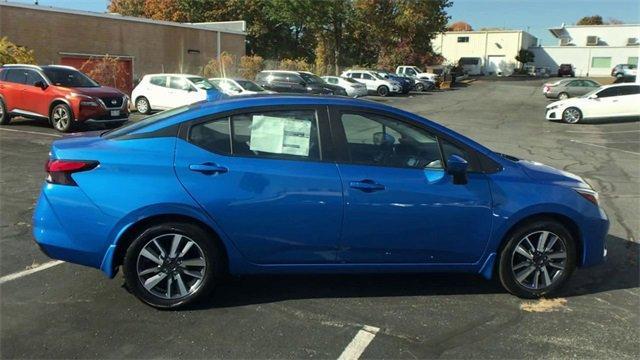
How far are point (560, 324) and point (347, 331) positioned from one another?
1563 mm

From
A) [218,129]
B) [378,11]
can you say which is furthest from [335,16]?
[218,129]

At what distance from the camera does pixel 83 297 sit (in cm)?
434

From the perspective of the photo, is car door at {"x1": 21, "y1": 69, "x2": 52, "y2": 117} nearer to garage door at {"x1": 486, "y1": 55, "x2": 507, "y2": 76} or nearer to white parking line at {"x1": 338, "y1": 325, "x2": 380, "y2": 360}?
white parking line at {"x1": 338, "y1": 325, "x2": 380, "y2": 360}

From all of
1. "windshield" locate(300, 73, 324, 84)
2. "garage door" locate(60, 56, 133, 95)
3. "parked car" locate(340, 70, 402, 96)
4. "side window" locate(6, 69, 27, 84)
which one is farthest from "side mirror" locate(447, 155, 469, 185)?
"parked car" locate(340, 70, 402, 96)

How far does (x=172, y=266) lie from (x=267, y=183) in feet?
3.03

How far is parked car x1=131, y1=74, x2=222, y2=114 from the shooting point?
20.1 m

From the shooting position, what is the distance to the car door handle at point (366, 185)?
13.4 feet

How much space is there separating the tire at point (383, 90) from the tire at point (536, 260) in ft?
115

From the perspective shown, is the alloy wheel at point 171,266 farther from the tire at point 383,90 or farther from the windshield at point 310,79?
the tire at point 383,90

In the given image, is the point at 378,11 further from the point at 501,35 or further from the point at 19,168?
the point at 19,168

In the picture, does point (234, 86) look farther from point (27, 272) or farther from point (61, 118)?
point (27, 272)

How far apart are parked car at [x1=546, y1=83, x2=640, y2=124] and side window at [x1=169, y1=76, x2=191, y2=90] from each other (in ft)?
46.3

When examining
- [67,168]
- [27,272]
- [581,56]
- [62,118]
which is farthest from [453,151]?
[581,56]

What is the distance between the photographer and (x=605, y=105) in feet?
69.7
